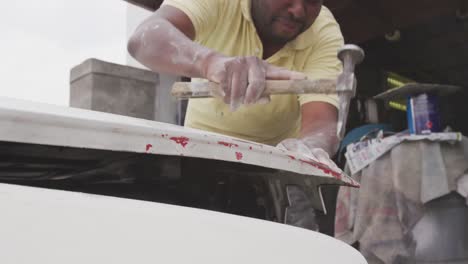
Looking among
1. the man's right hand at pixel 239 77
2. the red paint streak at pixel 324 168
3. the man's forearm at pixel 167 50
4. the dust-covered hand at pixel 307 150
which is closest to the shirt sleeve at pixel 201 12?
the man's forearm at pixel 167 50

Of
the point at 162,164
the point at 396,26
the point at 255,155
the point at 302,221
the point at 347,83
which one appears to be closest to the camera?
the point at 255,155

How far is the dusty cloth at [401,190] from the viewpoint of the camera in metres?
2.89

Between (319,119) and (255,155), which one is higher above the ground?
(319,119)

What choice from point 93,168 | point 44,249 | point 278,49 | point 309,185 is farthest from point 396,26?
point 44,249

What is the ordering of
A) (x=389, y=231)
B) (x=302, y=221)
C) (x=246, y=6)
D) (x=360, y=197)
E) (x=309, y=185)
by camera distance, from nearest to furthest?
(x=309, y=185)
(x=302, y=221)
(x=246, y=6)
(x=389, y=231)
(x=360, y=197)

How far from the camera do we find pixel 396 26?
4633 millimetres

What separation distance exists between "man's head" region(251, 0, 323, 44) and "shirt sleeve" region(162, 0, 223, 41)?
177 mm

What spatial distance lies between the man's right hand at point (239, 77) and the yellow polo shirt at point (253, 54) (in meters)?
0.39

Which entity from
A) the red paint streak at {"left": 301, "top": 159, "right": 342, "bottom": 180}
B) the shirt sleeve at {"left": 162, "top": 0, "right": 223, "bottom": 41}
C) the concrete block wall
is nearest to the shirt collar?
the shirt sleeve at {"left": 162, "top": 0, "right": 223, "bottom": 41}

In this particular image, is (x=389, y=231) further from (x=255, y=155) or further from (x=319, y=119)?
(x=255, y=155)

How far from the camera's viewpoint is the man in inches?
66.9

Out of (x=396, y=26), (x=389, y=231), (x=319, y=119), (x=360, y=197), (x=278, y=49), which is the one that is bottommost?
(x=389, y=231)

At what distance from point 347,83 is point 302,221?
56cm

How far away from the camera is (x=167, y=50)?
5.44 feet
